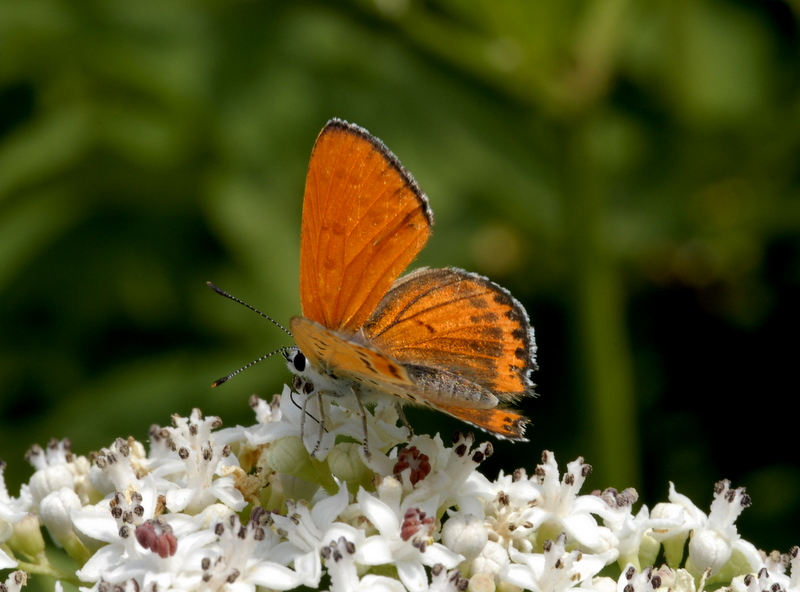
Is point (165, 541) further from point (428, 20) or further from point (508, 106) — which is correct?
point (508, 106)

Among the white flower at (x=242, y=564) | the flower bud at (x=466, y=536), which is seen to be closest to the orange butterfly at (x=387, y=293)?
the flower bud at (x=466, y=536)

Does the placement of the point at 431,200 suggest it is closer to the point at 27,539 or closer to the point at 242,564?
the point at 27,539

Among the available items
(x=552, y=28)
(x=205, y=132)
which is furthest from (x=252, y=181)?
(x=552, y=28)

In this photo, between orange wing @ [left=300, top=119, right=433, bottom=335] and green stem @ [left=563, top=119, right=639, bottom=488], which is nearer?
orange wing @ [left=300, top=119, right=433, bottom=335]

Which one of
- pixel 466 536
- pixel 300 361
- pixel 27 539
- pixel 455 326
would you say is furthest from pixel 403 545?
pixel 27 539

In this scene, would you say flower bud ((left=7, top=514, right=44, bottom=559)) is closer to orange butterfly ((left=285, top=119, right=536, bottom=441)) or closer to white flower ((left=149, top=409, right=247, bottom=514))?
white flower ((left=149, top=409, right=247, bottom=514))

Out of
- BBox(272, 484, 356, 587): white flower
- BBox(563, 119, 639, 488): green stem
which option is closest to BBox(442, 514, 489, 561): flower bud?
BBox(272, 484, 356, 587): white flower
